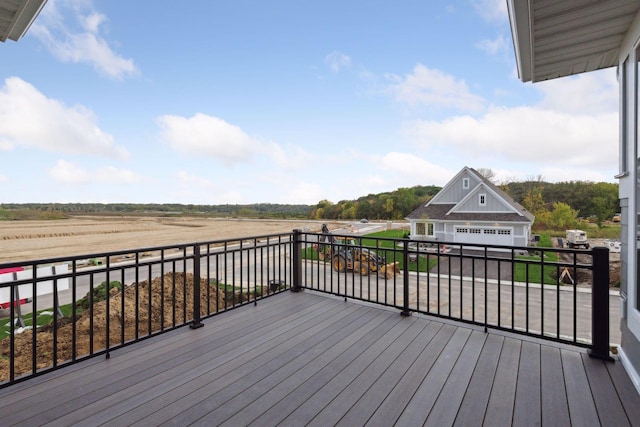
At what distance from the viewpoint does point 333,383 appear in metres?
1.99

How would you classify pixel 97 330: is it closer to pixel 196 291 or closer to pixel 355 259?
pixel 196 291

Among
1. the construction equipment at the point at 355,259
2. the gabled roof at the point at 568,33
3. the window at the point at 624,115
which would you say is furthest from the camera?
the construction equipment at the point at 355,259

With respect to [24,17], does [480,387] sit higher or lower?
lower

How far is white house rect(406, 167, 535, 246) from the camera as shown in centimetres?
1490

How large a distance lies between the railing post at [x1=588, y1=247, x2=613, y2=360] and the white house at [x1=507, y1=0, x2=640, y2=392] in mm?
109

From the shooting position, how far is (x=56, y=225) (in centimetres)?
2911

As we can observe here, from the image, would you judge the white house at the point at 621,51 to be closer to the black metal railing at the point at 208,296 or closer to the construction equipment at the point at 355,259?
the black metal railing at the point at 208,296

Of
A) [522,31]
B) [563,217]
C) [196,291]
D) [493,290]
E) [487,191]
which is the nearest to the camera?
[522,31]

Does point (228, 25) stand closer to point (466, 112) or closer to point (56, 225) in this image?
point (466, 112)

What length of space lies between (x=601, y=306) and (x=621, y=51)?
6.53 ft

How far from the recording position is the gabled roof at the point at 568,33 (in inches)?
75.4

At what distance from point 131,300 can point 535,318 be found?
26.1ft

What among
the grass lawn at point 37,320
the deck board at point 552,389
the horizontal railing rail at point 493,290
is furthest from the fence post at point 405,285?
the grass lawn at point 37,320

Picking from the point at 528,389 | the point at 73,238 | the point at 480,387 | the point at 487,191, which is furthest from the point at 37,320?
the point at 73,238
